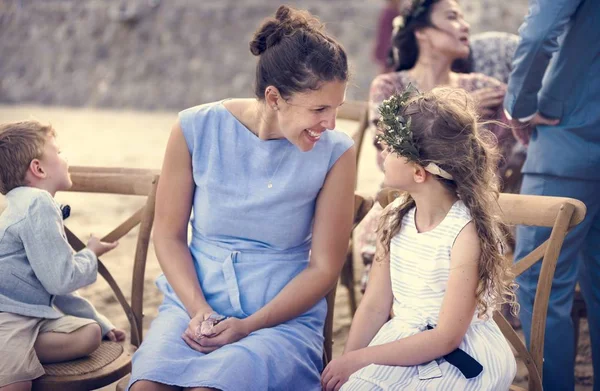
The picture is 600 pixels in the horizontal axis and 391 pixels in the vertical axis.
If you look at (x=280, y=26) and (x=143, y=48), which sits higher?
(x=280, y=26)

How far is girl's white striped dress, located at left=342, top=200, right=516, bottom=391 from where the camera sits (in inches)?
88.8

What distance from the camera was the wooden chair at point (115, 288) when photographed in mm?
2490

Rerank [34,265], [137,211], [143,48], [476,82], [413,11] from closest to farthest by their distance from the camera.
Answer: [34,265], [137,211], [476,82], [413,11], [143,48]

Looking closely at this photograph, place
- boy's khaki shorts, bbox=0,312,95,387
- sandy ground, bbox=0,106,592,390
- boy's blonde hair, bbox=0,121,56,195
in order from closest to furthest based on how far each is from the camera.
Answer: boy's khaki shorts, bbox=0,312,95,387 < boy's blonde hair, bbox=0,121,56,195 < sandy ground, bbox=0,106,592,390

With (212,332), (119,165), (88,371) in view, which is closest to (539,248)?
(212,332)

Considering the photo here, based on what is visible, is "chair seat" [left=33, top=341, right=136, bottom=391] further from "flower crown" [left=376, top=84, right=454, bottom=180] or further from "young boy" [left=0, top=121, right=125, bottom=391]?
"flower crown" [left=376, top=84, right=454, bottom=180]

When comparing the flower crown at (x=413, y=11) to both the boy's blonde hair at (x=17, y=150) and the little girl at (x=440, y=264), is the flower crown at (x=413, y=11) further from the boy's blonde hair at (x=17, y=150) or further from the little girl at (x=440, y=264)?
the boy's blonde hair at (x=17, y=150)

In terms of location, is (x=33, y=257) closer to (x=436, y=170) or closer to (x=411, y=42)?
(x=436, y=170)

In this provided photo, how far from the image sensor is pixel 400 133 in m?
2.34

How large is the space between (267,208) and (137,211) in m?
0.57

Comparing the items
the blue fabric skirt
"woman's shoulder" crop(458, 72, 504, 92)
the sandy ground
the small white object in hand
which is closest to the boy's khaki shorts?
the blue fabric skirt

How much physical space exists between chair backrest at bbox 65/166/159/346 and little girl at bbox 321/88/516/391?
0.83 meters

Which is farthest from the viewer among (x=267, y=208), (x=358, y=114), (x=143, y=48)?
(x=143, y=48)

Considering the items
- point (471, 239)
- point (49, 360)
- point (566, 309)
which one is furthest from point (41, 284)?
point (566, 309)
